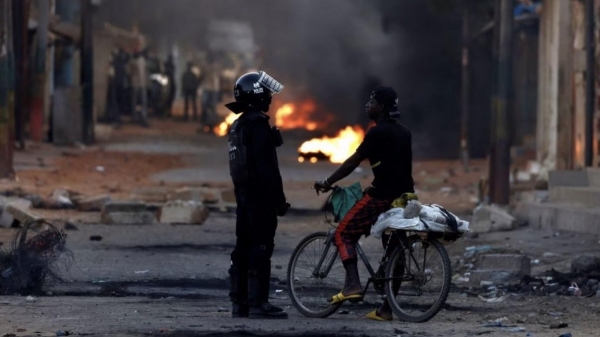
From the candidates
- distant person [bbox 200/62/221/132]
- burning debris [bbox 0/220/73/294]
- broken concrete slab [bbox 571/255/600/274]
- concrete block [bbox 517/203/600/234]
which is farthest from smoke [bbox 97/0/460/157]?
burning debris [bbox 0/220/73/294]

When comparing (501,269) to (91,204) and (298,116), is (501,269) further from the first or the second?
(298,116)

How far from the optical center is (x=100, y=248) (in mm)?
12312

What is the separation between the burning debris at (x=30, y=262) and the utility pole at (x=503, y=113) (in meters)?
8.42

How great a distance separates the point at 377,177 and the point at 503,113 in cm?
901

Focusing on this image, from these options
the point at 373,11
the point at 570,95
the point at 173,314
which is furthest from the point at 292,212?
the point at 373,11

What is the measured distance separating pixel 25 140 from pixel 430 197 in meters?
12.3

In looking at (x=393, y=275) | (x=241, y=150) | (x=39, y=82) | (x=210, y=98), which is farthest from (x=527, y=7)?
(x=210, y=98)

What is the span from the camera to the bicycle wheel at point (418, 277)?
7.92m

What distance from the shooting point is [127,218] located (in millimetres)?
14492

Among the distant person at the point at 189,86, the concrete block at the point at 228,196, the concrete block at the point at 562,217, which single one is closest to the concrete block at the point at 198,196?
the concrete block at the point at 228,196

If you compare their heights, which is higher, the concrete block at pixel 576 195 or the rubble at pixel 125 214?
the concrete block at pixel 576 195

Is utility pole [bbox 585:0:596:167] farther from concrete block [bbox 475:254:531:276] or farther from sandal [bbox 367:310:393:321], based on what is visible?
sandal [bbox 367:310:393:321]

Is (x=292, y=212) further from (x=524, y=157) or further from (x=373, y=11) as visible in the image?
(x=373, y=11)

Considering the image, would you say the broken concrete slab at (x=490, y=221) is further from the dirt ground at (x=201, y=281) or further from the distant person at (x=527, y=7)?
the distant person at (x=527, y=7)
